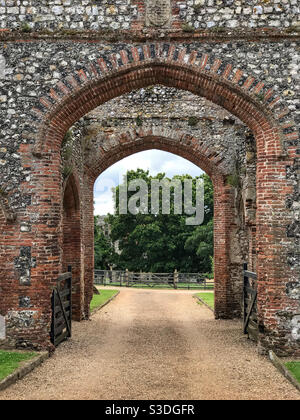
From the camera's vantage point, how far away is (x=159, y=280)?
90.5 ft

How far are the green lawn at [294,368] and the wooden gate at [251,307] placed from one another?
6.71 feet

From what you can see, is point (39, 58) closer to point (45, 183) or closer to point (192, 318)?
point (45, 183)

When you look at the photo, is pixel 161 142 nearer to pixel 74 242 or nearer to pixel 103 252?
pixel 74 242

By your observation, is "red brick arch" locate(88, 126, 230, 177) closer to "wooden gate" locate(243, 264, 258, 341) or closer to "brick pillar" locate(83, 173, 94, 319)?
"brick pillar" locate(83, 173, 94, 319)

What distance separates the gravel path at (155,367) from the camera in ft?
19.5

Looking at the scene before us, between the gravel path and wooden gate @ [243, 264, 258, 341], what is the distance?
27 cm

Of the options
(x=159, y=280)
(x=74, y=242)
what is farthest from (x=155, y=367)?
(x=159, y=280)

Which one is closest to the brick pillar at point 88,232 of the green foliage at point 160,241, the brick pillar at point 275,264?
the brick pillar at point 275,264

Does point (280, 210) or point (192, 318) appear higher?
point (280, 210)

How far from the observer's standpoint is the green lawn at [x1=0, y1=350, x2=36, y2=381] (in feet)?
21.1

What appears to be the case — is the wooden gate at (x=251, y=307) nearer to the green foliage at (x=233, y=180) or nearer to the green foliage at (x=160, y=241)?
the green foliage at (x=233, y=180)

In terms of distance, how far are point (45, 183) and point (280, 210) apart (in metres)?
4.41

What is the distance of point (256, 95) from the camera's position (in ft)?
26.4

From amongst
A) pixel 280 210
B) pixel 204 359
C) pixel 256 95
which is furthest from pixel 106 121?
pixel 204 359
